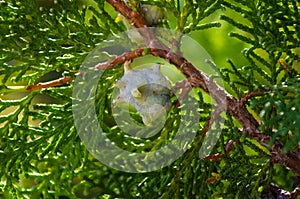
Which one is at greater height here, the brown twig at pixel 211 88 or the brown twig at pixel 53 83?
the brown twig at pixel 211 88

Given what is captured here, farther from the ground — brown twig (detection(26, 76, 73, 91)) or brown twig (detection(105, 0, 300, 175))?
brown twig (detection(105, 0, 300, 175))

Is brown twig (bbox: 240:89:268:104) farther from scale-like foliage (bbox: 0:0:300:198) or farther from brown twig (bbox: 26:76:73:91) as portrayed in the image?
brown twig (bbox: 26:76:73:91)

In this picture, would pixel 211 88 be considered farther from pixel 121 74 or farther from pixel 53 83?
pixel 53 83

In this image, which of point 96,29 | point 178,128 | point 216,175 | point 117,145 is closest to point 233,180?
point 216,175

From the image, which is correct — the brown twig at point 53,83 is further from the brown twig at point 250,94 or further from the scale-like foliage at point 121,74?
the brown twig at point 250,94

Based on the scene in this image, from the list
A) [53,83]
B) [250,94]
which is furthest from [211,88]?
[53,83]

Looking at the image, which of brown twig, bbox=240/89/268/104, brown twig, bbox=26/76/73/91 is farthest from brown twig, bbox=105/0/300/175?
brown twig, bbox=26/76/73/91

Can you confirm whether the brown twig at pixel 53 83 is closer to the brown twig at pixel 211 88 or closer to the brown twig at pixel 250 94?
the brown twig at pixel 211 88

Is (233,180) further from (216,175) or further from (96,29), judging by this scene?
(96,29)

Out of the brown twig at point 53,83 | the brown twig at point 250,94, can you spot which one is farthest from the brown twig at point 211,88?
the brown twig at point 53,83

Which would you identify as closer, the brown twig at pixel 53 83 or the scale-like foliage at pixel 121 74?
the scale-like foliage at pixel 121 74

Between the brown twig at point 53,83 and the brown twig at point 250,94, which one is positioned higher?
the brown twig at point 250,94
